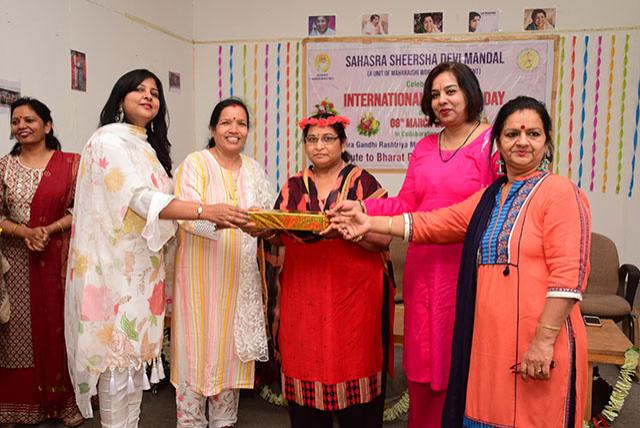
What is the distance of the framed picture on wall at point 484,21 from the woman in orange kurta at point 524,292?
10.2 ft

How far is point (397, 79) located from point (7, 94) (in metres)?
3.03

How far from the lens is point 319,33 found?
16.1ft

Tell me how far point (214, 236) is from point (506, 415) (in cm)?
152

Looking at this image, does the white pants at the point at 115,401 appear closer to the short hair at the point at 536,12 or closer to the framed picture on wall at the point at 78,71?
the framed picture on wall at the point at 78,71

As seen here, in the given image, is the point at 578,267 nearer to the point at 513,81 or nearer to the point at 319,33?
the point at 513,81

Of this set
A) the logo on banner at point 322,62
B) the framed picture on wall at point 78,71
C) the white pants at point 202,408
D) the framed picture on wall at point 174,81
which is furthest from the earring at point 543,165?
the framed picture on wall at point 174,81

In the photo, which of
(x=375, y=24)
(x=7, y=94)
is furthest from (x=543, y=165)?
(x=375, y=24)

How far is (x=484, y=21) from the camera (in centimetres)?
460

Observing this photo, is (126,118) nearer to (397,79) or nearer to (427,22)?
(397,79)

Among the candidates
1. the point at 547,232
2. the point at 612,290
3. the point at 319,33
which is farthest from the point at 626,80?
the point at 547,232

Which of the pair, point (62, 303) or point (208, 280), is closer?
point (208, 280)

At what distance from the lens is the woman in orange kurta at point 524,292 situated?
64.6 inches

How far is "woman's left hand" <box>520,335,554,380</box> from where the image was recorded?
64.2 inches

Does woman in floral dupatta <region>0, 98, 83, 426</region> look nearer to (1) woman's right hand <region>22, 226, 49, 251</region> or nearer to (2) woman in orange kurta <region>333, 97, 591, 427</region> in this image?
(1) woman's right hand <region>22, 226, 49, 251</region>
